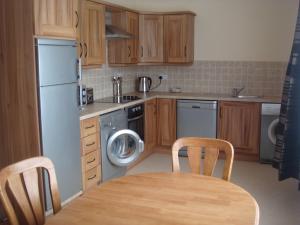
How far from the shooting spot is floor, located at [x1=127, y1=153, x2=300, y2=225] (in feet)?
11.0

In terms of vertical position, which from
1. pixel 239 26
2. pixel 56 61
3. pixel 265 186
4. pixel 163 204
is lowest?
pixel 265 186

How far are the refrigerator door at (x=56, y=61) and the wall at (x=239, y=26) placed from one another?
7.13 feet

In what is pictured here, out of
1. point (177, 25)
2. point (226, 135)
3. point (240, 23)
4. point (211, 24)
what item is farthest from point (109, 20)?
point (226, 135)

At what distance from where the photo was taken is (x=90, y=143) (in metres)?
3.71

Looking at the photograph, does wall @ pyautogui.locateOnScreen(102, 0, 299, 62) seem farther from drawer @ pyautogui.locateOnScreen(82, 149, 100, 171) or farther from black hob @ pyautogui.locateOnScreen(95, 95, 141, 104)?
drawer @ pyautogui.locateOnScreen(82, 149, 100, 171)

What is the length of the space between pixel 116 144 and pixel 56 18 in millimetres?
1792

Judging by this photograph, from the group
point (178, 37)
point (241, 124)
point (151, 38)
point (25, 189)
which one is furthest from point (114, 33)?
point (25, 189)

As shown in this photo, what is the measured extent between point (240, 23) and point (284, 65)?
906 mm

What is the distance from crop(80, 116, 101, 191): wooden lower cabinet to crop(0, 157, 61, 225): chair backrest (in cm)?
162

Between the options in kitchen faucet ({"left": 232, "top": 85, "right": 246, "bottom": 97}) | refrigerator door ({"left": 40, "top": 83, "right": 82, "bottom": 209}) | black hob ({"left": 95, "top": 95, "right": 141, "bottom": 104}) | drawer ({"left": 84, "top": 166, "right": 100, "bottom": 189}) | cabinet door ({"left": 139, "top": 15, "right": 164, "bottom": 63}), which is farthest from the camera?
cabinet door ({"left": 139, "top": 15, "right": 164, "bottom": 63})

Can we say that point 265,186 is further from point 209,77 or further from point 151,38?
point 151,38

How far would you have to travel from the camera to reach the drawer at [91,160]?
3650mm

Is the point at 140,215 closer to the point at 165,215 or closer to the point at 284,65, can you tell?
the point at 165,215

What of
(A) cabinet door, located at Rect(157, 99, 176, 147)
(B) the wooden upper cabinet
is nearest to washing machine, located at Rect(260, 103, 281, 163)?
(A) cabinet door, located at Rect(157, 99, 176, 147)
